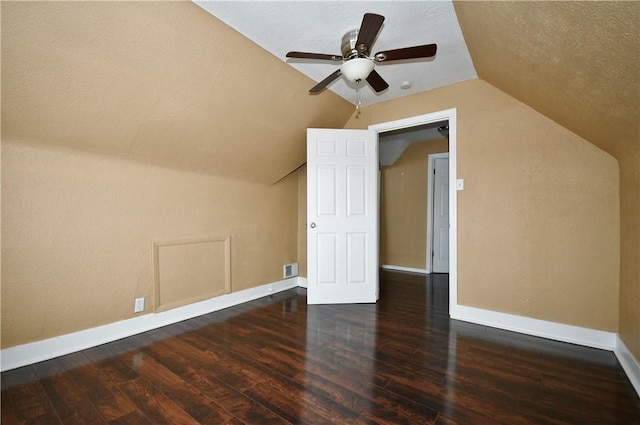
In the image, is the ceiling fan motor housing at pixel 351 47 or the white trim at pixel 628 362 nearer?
the white trim at pixel 628 362

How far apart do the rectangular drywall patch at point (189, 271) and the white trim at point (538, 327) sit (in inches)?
99.3

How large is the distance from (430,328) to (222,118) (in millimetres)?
2732

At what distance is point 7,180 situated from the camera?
1.84 m

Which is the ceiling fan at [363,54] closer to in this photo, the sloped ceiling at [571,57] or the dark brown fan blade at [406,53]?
the dark brown fan blade at [406,53]

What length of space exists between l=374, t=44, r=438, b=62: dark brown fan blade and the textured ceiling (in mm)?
301

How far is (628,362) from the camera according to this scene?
6.11 feet

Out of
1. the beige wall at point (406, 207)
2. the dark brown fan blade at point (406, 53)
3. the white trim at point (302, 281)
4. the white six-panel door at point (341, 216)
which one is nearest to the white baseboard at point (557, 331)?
the white six-panel door at point (341, 216)

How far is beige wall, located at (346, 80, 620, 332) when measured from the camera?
2.24 metres

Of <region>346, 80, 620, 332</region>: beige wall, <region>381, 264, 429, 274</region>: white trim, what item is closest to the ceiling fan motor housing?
<region>346, 80, 620, 332</region>: beige wall

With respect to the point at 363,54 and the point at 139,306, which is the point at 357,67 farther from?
the point at 139,306

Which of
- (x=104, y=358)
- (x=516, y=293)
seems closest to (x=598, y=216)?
(x=516, y=293)

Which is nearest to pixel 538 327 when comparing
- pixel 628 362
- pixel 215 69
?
pixel 628 362

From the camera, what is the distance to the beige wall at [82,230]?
1.89 m

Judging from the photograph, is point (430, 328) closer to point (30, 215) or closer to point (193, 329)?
point (193, 329)
